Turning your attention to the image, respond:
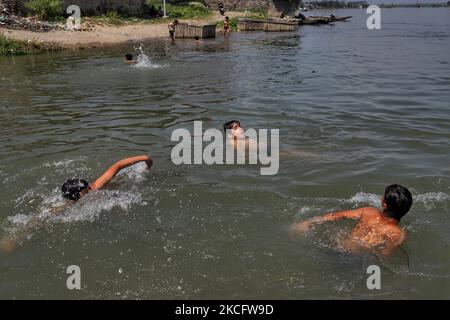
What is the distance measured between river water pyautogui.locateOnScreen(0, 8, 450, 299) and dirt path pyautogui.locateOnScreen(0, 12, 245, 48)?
34.4 feet

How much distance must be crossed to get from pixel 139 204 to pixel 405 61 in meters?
18.1

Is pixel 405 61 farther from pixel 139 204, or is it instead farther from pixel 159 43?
pixel 139 204

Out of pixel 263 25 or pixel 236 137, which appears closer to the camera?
pixel 236 137

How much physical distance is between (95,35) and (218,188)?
24861 mm

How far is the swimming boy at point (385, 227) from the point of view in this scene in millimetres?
5316

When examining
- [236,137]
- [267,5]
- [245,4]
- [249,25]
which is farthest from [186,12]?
[236,137]

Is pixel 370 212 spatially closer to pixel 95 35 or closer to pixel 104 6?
pixel 95 35

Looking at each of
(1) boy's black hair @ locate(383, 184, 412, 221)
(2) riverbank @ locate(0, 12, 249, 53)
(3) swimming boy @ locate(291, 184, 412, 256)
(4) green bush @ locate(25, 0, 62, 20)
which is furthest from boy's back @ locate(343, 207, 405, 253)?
(4) green bush @ locate(25, 0, 62, 20)

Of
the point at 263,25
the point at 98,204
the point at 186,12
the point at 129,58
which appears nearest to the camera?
the point at 98,204

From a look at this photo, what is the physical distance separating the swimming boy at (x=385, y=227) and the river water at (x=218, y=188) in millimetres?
194

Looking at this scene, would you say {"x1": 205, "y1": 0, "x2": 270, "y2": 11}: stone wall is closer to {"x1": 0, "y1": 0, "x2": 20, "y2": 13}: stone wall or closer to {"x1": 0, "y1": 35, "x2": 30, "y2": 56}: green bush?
{"x1": 0, "y1": 0, "x2": 20, "y2": 13}: stone wall

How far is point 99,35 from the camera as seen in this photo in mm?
29703

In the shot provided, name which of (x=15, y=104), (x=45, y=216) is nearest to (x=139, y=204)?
(x=45, y=216)

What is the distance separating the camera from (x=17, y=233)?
615 cm
